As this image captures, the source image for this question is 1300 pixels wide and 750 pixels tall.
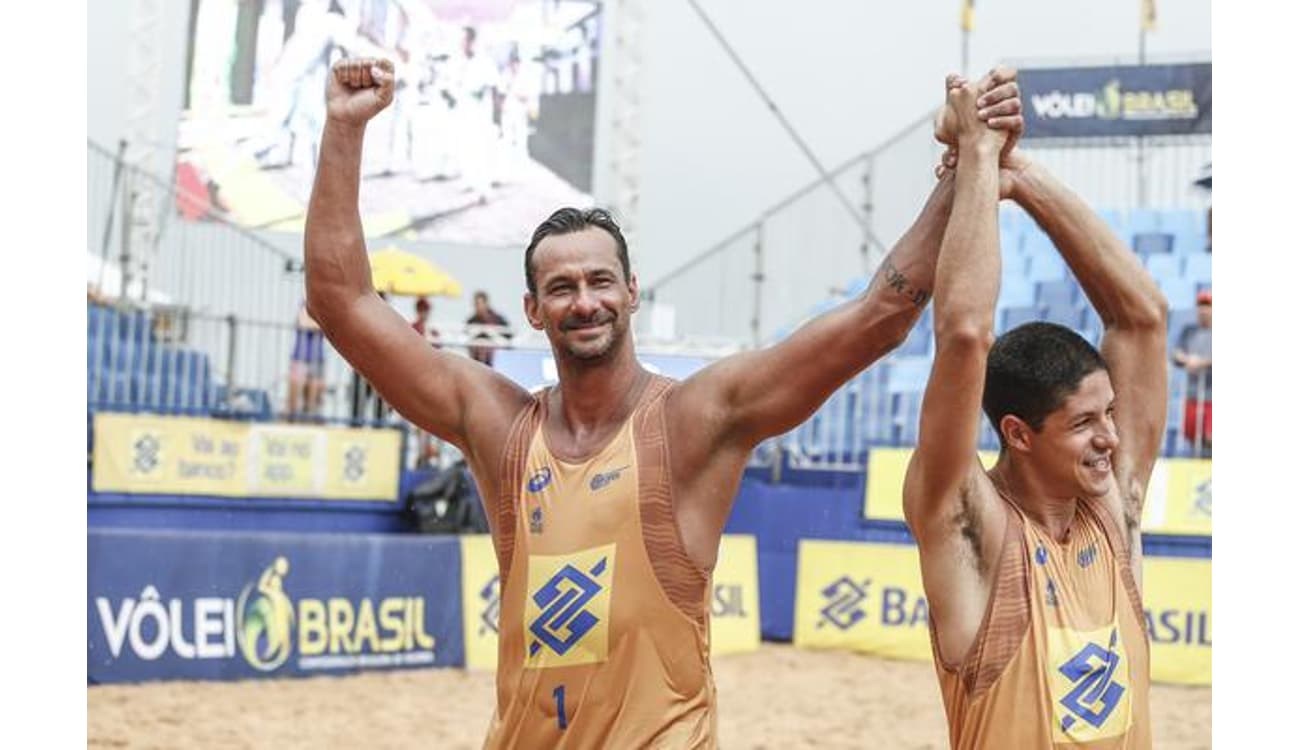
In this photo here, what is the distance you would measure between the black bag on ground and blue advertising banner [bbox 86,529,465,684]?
1.72 meters

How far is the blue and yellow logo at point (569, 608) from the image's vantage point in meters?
3.69

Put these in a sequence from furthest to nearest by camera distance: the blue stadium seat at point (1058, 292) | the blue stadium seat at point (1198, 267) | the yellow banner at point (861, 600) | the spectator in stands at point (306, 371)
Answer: the blue stadium seat at point (1198, 267) → the blue stadium seat at point (1058, 292) → the spectator in stands at point (306, 371) → the yellow banner at point (861, 600)

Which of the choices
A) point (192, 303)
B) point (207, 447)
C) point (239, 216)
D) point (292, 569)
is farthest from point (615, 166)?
point (292, 569)

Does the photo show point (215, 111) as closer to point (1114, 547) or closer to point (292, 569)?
point (292, 569)

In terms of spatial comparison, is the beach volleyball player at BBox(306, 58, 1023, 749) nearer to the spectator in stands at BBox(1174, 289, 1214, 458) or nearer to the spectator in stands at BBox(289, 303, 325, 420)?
the spectator in stands at BBox(1174, 289, 1214, 458)

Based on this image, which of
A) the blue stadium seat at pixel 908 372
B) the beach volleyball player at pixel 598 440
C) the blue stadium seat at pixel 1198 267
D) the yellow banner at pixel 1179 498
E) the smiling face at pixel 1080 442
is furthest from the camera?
the blue stadium seat at pixel 1198 267

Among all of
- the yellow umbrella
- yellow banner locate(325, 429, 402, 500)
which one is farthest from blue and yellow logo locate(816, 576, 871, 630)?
the yellow umbrella

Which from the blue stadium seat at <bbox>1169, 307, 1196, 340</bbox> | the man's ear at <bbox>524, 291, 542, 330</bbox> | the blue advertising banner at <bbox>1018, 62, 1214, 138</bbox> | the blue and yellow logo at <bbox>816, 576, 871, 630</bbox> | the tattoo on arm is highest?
the blue advertising banner at <bbox>1018, 62, 1214, 138</bbox>

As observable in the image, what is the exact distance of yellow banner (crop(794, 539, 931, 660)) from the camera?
13.9 meters

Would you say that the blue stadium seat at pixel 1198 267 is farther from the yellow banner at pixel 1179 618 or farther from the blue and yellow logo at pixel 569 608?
the blue and yellow logo at pixel 569 608

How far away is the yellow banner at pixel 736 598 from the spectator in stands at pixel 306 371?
368cm

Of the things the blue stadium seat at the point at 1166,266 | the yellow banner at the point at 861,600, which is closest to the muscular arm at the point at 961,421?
the yellow banner at the point at 861,600

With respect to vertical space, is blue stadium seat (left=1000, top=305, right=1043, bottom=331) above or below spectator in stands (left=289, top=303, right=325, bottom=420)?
above

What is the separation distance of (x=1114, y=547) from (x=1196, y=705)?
8.96 meters
